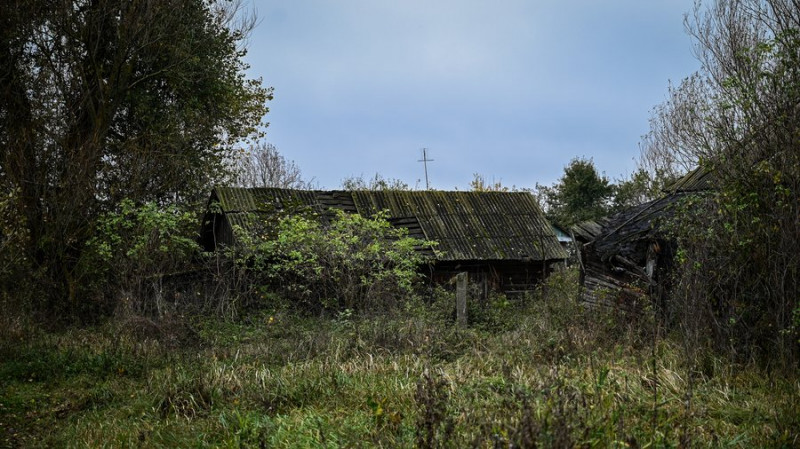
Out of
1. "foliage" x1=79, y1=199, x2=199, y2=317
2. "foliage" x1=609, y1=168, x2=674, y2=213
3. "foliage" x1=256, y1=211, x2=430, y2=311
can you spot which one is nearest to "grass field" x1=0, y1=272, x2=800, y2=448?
"foliage" x1=79, y1=199, x2=199, y2=317

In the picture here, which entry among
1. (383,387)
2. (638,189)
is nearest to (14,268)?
(383,387)

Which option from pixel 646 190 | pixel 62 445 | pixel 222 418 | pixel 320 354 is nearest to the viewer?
pixel 222 418

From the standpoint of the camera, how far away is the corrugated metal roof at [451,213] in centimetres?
1914

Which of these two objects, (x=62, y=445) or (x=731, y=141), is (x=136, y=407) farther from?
(x=731, y=141)

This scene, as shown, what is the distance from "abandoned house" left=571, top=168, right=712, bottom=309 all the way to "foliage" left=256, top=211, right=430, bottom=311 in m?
3.97

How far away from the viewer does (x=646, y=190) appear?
3192 centimetres

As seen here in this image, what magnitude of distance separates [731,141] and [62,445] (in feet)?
27.8

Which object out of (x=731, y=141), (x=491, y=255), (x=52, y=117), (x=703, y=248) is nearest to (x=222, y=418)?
(x=703, y=248)

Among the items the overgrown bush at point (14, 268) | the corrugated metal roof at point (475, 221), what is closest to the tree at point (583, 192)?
the corrugated metal roof at point (475, 221)

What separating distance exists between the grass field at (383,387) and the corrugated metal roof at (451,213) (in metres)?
6.27

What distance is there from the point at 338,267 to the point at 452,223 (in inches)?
267

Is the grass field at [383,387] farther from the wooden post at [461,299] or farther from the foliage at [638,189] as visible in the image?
the foliage at [638,189]

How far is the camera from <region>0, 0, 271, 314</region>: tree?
1503 cm

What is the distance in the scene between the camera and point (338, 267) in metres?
14.6
